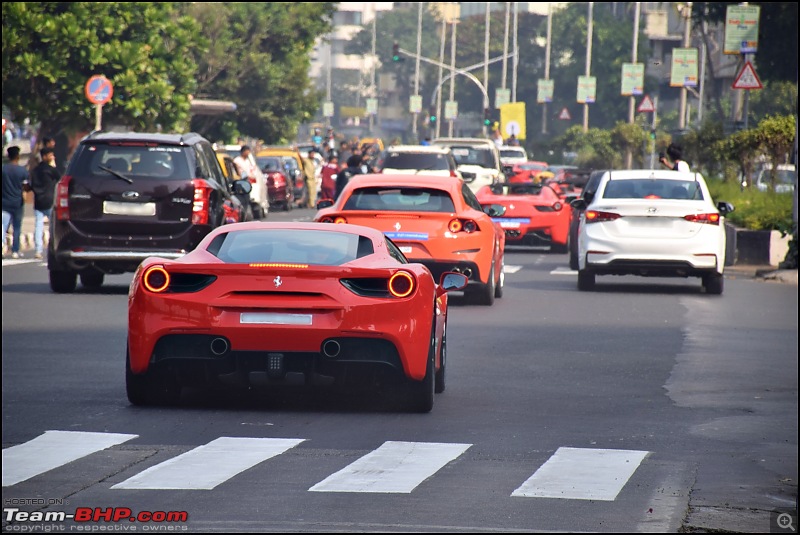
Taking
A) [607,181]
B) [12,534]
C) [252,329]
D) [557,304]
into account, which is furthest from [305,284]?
[607,181]

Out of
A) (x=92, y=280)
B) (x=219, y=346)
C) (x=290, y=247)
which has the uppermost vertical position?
(x=290, y=247)

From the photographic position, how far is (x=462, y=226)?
19125 mm

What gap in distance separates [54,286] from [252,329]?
35.1ft

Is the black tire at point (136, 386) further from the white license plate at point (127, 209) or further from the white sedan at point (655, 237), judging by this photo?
the white sedan at point (655, 237)

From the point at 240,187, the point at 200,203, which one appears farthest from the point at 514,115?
the point at 200,203

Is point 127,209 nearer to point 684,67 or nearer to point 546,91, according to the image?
point 684,67

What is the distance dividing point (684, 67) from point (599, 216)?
94.3 feet

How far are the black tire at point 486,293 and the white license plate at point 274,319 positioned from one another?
9.20 meters

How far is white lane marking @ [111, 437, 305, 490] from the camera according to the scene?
8227 millimetres

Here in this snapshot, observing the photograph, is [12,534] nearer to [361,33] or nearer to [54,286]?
[54,286]

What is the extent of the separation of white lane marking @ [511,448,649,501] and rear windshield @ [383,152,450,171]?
24344 millimetres

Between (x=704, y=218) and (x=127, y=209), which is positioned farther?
(x=704, y=218)

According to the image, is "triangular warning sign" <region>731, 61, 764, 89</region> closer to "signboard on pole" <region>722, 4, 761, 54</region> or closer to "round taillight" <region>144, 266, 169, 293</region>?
"signboard on pole" <region>722, 4, 761, 54</region>

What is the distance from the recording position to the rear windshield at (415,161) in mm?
33906
